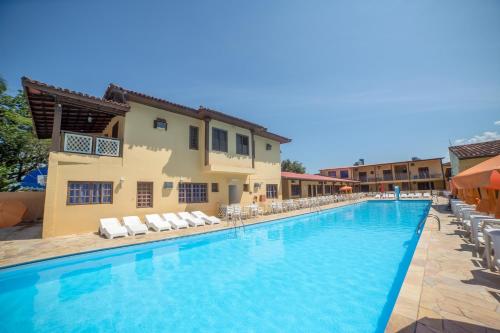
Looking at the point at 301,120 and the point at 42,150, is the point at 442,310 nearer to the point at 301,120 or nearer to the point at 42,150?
the point at 301,120

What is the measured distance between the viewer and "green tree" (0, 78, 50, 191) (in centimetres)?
1758

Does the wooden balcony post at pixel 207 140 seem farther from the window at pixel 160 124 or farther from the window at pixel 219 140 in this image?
the window at pixel 160 124

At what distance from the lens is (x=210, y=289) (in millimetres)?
5078

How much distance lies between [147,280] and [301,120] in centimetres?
1954

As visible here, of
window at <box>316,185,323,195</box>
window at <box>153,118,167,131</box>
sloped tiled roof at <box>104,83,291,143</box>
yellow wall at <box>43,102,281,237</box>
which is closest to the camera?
yellow wall at <box>43,102,281,237</box>

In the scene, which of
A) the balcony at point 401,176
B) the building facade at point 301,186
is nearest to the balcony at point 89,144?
the building facade at point 301,186

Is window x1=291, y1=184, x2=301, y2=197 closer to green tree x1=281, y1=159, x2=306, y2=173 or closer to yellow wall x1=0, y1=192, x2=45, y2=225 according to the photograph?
yellow wall x1=0, y1=192, x2=45, y2=225

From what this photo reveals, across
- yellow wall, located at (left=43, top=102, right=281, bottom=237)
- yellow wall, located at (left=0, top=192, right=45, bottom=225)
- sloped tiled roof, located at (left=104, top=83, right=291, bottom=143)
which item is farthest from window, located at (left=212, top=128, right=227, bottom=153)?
yellow wall, located at (left=0, top=192, right=45, bottom=225)

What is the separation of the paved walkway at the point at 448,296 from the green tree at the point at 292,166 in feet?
148

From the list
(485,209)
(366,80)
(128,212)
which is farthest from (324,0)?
(128,212)

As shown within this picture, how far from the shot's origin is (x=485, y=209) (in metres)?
5.72

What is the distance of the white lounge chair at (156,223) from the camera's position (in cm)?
996

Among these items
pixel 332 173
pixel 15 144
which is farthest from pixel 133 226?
pixel 332 173

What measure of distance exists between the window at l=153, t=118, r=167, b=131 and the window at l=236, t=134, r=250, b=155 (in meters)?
5.31
